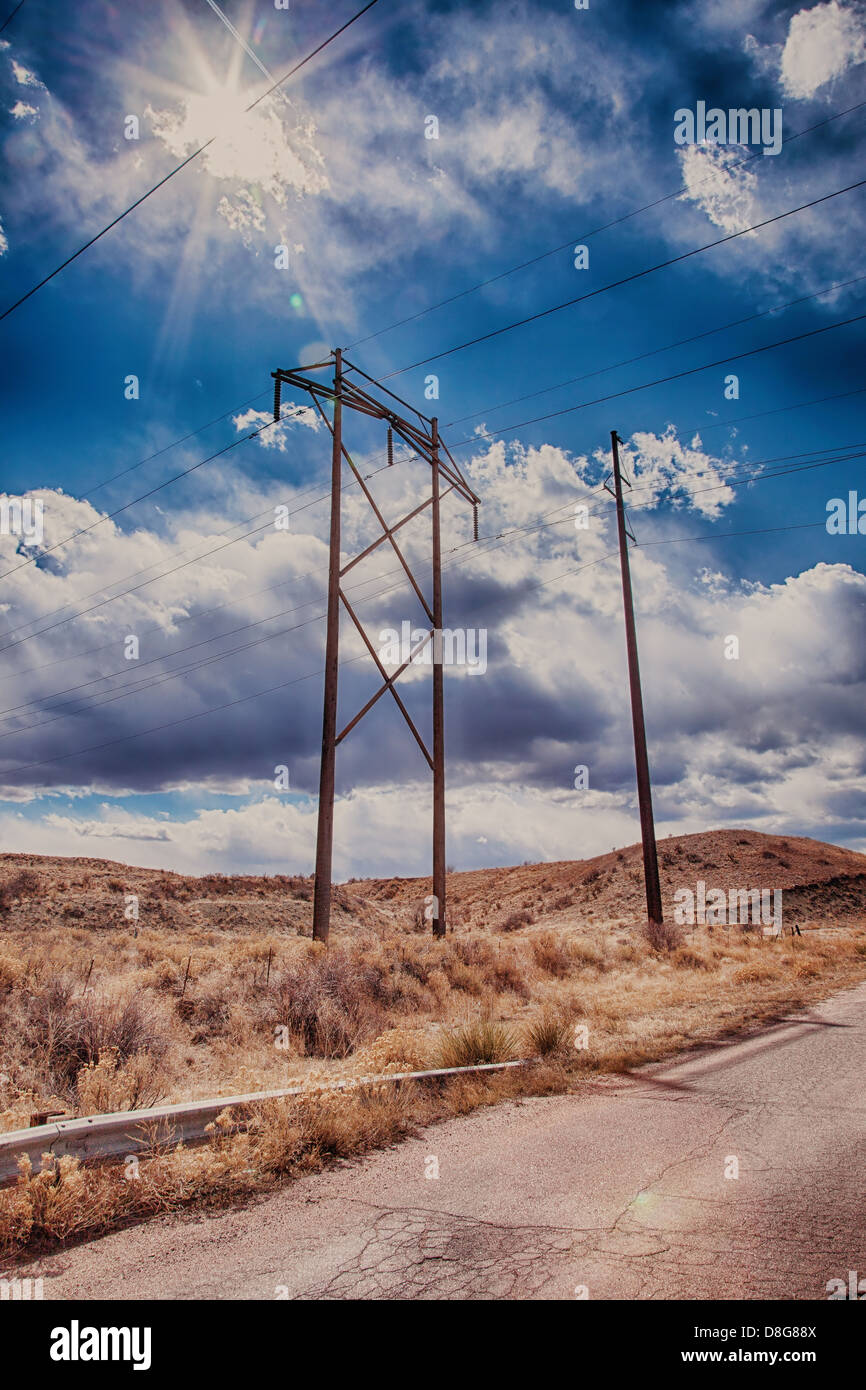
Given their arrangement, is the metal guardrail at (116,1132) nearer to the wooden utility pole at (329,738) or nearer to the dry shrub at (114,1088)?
the dry shrub at (114,1088)

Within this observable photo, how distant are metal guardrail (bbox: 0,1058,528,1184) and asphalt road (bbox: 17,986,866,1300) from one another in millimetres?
714

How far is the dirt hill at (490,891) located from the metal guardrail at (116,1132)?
2438cm

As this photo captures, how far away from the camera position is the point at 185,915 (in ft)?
107

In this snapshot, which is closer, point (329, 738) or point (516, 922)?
point (329, 738)

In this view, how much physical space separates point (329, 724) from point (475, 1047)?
30.1ft

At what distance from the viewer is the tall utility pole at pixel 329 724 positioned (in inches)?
620

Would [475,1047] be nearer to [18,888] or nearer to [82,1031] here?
[82,1031]

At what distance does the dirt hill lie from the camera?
105 ft

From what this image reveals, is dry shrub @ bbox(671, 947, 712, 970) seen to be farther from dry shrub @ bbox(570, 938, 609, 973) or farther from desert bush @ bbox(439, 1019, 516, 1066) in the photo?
desert bush @ bbox(439, 1019, 516, 1066)

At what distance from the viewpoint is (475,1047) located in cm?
848

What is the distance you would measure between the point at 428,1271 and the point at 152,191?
512 inches

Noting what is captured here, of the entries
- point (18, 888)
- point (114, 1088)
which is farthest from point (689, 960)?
point (18, 888)
